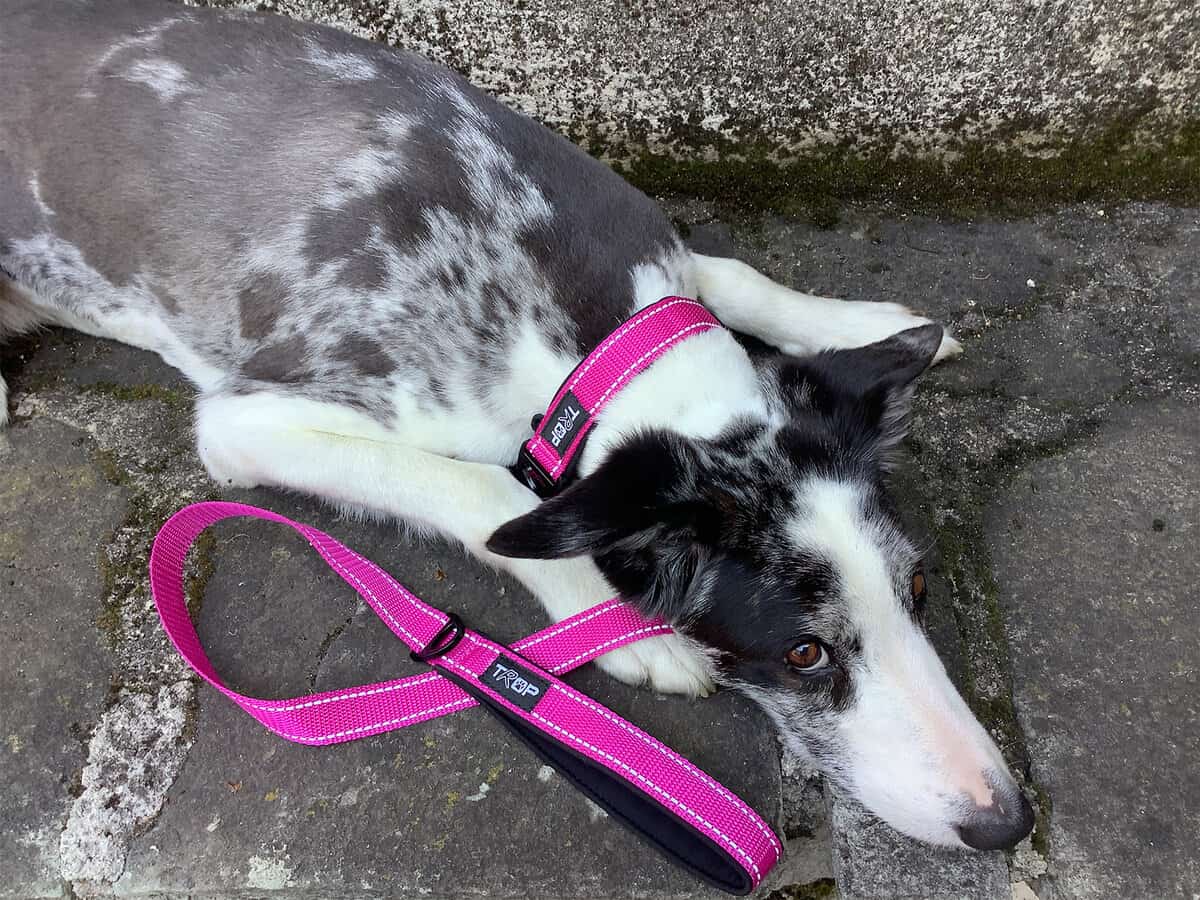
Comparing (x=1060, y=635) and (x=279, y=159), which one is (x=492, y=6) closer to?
(x=279, y=159)

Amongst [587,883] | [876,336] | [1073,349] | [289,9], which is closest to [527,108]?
[289,9]

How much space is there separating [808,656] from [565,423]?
0.85 m

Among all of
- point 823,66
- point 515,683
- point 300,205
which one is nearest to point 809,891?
point 515,683

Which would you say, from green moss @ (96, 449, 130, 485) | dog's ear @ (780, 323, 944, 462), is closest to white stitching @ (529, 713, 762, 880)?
dog's ear @ (780, 323, 944, 462)

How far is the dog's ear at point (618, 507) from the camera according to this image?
162 centimetres

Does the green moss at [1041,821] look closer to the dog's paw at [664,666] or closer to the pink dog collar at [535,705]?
the pink dog collar at [535,705]

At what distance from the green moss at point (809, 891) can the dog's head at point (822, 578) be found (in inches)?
11.7

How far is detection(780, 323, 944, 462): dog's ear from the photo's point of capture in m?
2.02

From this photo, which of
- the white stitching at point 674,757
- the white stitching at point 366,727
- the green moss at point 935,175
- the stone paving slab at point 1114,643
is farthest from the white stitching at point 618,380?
the green moss at point 935,175

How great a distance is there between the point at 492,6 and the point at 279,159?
101cm

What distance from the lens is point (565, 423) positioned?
2.15 m

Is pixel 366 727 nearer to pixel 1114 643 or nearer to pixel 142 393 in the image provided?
pixel 142 393

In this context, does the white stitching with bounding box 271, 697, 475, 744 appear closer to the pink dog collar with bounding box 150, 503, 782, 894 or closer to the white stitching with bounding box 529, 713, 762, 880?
the pink dog collar with bounding box 150, 503, 782, 894

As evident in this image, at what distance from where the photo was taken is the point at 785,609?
1.88 m
